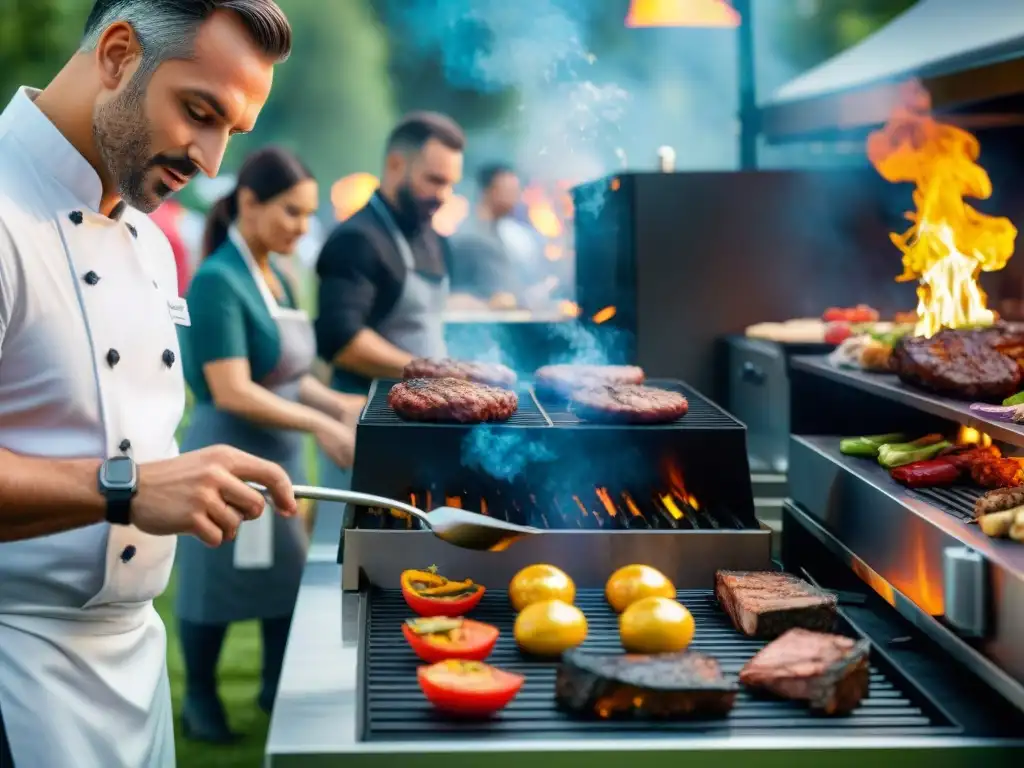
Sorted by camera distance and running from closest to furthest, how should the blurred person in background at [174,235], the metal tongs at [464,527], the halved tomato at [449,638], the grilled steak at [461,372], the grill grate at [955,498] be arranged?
the halved tomato at [449,638]
the metal tongs at [464,527]
the grill grate at [955,498]
the grilled steak at [461,372]
the blurred person in background at [174,235]

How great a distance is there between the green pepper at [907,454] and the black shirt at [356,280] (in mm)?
2459

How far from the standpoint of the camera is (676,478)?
2.31m

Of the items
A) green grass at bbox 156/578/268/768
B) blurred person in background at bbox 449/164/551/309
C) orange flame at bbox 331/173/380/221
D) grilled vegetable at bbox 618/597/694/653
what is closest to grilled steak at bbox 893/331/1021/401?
grilled vegetable at bbox 618/597/694/653

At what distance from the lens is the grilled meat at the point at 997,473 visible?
221cm

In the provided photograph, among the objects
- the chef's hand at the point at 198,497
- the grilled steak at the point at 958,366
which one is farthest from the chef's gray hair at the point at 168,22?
the grilled steak at the point at 958,366

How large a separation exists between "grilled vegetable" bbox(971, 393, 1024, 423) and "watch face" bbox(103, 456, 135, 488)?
145 cm

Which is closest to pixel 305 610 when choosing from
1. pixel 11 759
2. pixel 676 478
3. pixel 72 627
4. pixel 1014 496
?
pixel 72 627

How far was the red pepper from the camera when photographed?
2242 millimetres

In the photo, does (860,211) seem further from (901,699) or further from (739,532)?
(901,699)

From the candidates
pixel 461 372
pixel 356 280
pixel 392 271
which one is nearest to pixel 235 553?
pixel 356 280

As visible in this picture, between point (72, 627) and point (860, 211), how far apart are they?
3.07 metres

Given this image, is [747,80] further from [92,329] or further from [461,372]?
[92,329]

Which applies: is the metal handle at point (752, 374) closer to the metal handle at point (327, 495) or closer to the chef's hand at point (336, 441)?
the chef's hand at point (336, 441)

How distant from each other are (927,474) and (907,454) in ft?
0.44
